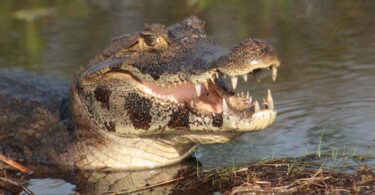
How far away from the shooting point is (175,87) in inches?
225

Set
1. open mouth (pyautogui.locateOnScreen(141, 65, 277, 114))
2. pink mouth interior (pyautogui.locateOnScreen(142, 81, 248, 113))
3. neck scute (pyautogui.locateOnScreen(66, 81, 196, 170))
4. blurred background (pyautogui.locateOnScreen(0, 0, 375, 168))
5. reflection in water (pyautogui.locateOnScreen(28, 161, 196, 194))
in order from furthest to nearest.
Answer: blurred background (pyautogui.locateOnScreen(0, 0, 375, 168)) < neck scute (pyautogui.locateOnScreen(66, 81, 196, 170)) < reflection in water (pyautogui.locateOnScreen(28, 161, 196, 194)) < pink mouth interior (pyautogui.locateOnScreen(142, 81, 248, 113)) < open mouth (pyautogui.locateOnScreen(141, 65, 277, 114))

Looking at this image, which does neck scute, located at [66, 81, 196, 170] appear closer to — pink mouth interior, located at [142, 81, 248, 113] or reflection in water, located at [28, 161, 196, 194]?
reflection in water, located at [28, 161, 196, 194]

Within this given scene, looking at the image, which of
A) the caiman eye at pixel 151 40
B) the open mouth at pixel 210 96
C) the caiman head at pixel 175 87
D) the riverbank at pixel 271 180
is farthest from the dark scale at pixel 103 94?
the riverbank at pixel 271 180

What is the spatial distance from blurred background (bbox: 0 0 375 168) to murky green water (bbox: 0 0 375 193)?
11mm

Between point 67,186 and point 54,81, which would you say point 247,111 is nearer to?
point 67,186

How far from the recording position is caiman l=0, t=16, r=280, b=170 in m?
5.29

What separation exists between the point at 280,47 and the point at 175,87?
483 cm

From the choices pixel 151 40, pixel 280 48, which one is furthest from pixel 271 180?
pixel 280 48

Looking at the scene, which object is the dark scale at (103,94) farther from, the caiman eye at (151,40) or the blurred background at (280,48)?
the blurred background at (280,48)

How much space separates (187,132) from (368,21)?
19.7 feet

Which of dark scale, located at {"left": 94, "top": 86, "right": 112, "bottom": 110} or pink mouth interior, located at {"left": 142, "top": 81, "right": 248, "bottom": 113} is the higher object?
dark scale, located at {"left": 94, "top": 86, "right": 112, "bottom": 110}

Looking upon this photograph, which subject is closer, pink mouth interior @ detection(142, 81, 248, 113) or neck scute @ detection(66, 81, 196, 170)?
pink mouth interior @ detection(142, 81, 248, 113)

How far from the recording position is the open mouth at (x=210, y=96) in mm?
5352

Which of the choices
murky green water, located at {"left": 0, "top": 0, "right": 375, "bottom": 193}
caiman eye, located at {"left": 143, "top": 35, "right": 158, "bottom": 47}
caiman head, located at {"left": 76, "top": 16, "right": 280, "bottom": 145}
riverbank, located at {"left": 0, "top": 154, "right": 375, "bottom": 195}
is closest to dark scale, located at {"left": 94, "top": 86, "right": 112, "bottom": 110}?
caiman head, located at {"left": 76, "top": 16, "right": 280, "bottom": 145}
